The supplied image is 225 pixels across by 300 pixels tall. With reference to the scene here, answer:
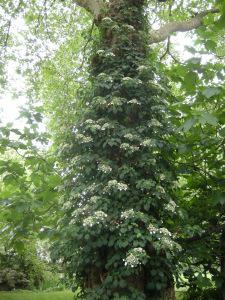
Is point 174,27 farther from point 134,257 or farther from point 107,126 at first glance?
point 134,257

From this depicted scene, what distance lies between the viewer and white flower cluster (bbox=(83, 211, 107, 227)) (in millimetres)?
3523

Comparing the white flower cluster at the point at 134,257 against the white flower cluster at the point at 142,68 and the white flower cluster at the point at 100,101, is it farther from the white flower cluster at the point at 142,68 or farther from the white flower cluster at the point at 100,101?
the white flower cluster at the point at 142,68

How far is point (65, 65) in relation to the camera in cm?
874

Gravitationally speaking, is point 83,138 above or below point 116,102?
below

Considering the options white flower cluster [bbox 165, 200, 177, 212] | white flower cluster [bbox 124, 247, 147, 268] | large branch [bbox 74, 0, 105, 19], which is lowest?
white flower cluster [bbox 124, 247, 147, 268]

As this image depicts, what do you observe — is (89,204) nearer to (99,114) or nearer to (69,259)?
(69,259)

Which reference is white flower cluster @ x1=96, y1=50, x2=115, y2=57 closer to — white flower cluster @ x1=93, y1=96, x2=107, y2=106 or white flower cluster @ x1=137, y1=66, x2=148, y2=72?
white flower cluster @ x1=137, y1=66, x2=148, y2=72

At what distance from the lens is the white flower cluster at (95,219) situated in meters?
3.52

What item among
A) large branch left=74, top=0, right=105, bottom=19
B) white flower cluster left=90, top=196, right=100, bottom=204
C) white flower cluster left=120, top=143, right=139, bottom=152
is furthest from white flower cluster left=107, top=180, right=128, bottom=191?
large branch left=74, top=0, right=105, bottom=19

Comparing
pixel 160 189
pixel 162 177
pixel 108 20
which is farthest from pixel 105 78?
pixel 160 189

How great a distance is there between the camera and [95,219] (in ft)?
11.7

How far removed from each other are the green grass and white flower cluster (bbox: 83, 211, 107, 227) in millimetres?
3513

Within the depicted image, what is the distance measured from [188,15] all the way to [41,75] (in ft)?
12.6

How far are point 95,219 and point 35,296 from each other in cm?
371
